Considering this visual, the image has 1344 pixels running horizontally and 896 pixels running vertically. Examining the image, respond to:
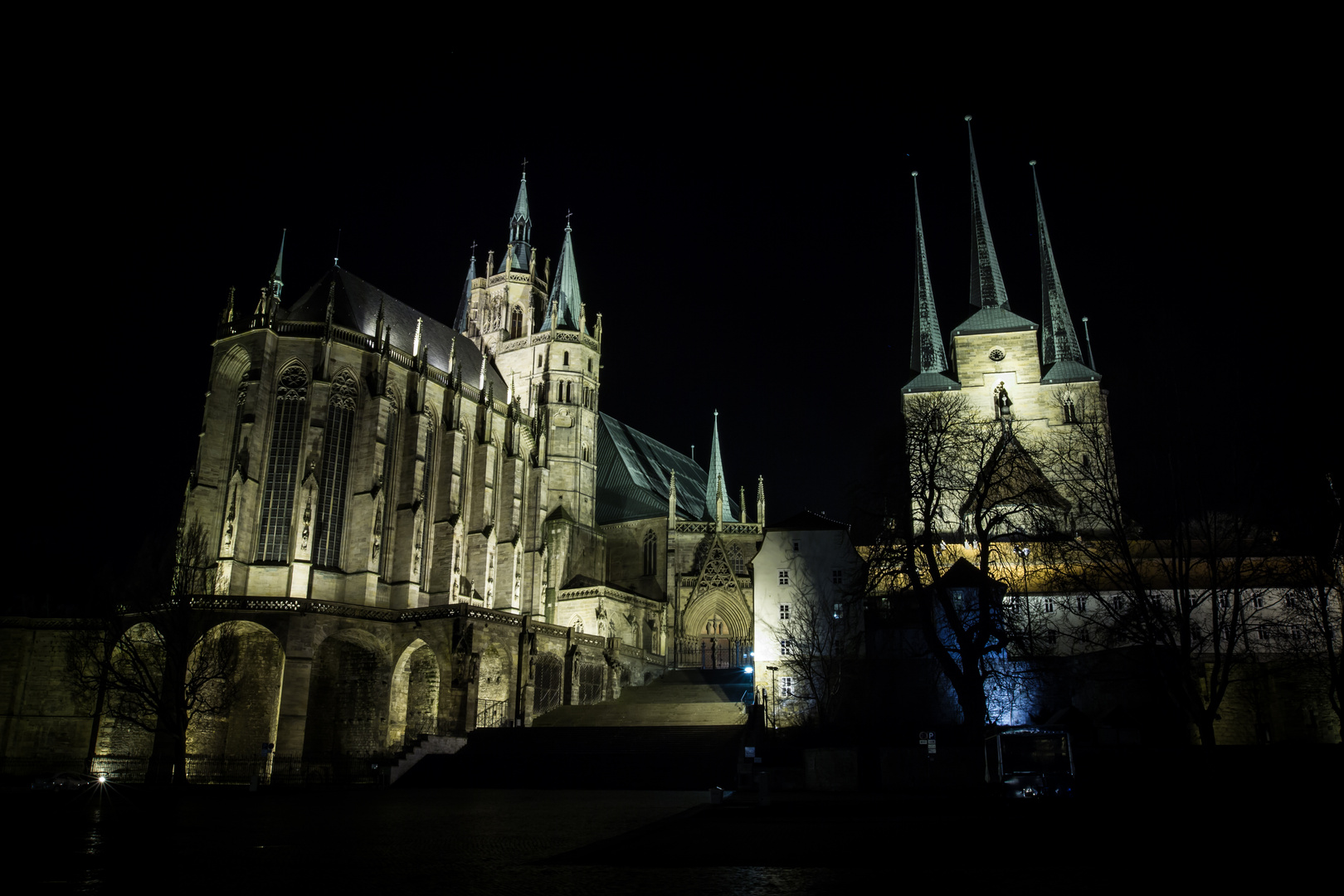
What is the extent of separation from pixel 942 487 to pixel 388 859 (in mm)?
20670

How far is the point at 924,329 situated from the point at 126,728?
4655 cm

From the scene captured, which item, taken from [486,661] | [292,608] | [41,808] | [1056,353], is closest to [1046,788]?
[41,808]

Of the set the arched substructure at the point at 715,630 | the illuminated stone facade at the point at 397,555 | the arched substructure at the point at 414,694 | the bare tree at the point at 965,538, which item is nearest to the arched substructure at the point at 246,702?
the illuminated stone facade at the point at 397,555

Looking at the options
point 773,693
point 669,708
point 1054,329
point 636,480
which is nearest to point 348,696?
point 669,708

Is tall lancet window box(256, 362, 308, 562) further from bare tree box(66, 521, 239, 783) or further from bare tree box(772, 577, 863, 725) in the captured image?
bare tree box(772, 577, 863, 725)

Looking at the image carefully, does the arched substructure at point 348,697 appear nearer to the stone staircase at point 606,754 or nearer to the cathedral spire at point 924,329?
the stone staircase at point 606,754

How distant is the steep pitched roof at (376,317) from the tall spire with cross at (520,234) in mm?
9102

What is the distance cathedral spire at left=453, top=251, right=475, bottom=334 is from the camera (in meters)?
65.4

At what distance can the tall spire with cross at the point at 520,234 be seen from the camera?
65000 mm

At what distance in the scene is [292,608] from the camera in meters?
36.6

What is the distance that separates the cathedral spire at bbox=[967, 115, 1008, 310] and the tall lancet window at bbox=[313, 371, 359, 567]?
3700 cm

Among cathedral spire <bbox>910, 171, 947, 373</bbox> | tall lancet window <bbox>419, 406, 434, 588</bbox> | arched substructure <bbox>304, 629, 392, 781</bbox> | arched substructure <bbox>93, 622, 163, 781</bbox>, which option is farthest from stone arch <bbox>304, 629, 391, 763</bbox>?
cathedral spire <bbox>910, 171, 947, 373</bbox>

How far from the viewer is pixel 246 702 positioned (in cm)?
3766

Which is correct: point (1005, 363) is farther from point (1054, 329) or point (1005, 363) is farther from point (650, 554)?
point (650, 554)
